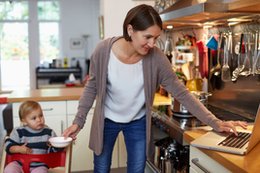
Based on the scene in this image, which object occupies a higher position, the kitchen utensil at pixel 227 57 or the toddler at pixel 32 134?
the kitchen utensil at pixel 227 57

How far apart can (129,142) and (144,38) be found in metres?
0.62

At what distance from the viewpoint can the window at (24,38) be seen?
→ 8.78 meters

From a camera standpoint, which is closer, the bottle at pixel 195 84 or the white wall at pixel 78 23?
the bottle at pixel 195 84

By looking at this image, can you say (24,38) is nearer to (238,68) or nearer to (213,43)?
(213,43)

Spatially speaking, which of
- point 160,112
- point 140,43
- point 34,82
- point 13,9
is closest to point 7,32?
point 13,9

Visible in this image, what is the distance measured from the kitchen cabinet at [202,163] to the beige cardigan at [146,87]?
0.59 ft

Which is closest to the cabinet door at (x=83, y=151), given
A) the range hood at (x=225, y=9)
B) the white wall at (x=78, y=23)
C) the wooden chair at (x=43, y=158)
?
the wooden chair at (x=43, y=158)

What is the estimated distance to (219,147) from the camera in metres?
1.51

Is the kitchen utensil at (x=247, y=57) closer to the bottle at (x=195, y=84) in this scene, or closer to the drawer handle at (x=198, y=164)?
the bottle at (x=195, y=84)

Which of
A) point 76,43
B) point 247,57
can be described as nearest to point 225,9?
point 247,57

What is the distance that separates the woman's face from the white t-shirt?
5.6 inches

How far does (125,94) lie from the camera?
71.6 inches

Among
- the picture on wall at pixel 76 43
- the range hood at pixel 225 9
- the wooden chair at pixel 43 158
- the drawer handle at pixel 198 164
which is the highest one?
the picture on wall at pixel 76 43

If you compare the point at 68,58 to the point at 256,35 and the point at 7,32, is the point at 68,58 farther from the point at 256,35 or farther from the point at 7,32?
the point at 256,35
